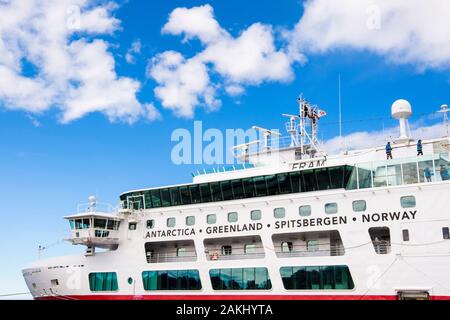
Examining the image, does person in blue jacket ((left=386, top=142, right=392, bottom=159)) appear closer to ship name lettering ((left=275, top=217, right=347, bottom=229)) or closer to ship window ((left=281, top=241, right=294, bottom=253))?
→ ship name lettering ((left=275, top=217, right=347, bottom=229))

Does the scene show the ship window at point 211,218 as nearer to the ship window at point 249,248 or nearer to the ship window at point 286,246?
the ship window at point 249,248

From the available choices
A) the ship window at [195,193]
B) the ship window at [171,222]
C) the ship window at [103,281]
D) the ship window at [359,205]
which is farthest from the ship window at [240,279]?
Answer: the ship window at [103,281]

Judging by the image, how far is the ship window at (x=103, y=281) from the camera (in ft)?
99.4

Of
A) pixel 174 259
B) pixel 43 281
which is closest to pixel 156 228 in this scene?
pixel 174 259

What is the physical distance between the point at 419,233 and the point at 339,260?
4.14m

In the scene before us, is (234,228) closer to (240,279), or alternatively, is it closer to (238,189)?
(238,189)

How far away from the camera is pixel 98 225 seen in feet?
102

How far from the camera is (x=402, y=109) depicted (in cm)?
2855

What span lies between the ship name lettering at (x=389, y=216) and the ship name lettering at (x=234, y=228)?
19.7 ft

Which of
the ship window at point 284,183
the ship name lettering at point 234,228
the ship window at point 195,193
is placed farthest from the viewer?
the ship window at point 195,193

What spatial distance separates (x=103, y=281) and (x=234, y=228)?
392 inches

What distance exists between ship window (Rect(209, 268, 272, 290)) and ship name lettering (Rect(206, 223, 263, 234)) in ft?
7.39

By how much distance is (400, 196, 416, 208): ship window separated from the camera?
2317 centimetres

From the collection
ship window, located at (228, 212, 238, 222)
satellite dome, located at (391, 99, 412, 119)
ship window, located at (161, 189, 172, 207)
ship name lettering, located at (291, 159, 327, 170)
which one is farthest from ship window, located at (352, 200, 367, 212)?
ship window, located at (161, 189, 172, 207)
